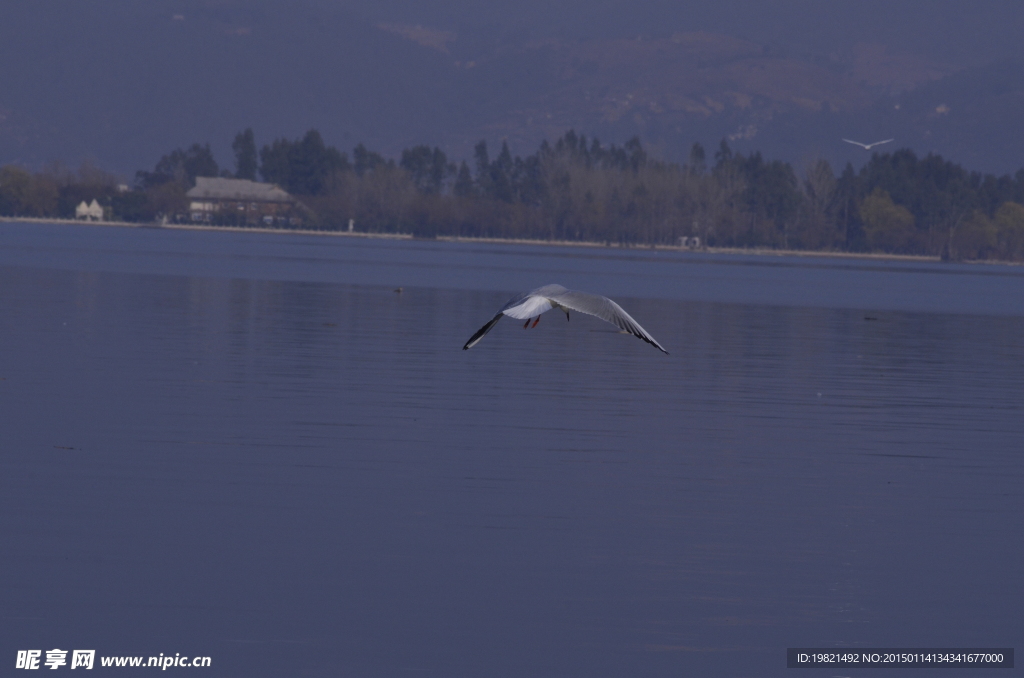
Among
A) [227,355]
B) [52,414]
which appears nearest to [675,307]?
[227,355]

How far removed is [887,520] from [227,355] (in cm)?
2107

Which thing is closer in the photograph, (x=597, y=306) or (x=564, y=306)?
(x=597, y=306)

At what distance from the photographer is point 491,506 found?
1912 centimetres

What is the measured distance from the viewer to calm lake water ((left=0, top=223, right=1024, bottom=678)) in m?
14.1

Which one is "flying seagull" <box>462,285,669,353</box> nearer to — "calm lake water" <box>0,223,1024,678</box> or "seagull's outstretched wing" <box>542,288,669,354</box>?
"seagull's outstretched wing" <box>542,288,669,354</box>

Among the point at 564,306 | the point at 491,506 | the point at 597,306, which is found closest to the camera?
the point at 597,306

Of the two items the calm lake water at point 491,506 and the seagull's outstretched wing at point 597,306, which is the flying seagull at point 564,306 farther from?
the calm lake water at point 491,506

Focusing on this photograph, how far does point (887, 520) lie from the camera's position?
63.4ft

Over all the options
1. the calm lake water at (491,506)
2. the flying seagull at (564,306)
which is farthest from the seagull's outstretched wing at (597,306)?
the calm lake water at (491,506)

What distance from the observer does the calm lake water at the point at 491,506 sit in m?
14.1

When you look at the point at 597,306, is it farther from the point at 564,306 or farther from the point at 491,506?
the point at 491,506

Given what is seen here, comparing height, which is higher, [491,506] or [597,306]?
[597,306]

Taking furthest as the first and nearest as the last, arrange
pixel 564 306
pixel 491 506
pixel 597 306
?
1. pixel 491 506
2. pixel 564 306
3. pixel 597 306

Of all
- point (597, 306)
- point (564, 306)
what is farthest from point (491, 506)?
point (597, 306)
